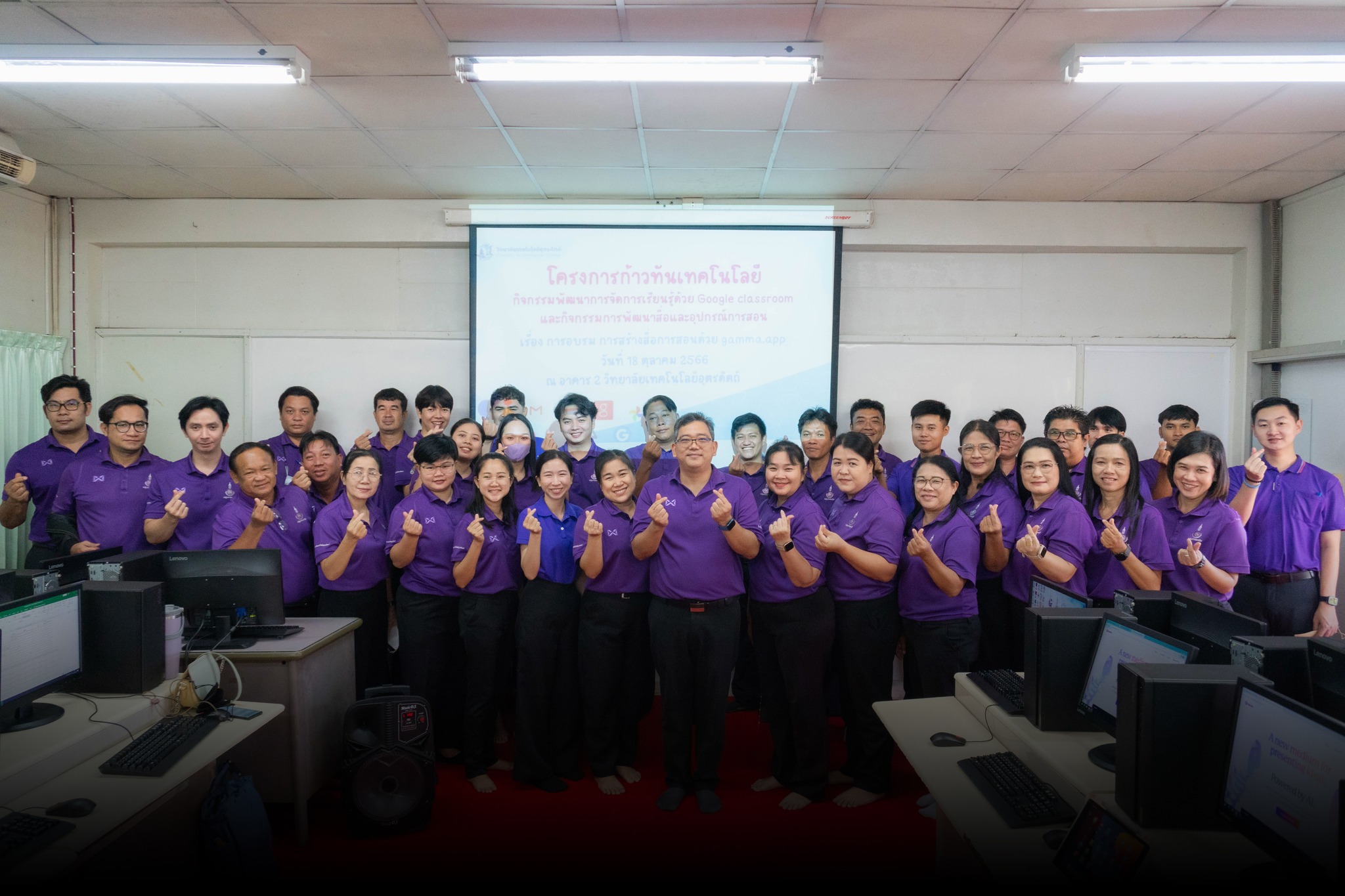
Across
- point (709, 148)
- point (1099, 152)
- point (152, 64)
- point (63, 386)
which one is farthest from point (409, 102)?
point (1099, 152)

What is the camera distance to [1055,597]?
231 centimetres

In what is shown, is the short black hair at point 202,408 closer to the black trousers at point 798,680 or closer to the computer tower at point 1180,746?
the black trousers at point 798,680

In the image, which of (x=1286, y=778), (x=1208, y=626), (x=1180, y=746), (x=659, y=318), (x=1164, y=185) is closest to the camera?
(x=1286, y=778)

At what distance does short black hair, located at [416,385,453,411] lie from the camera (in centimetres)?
444

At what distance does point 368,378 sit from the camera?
5027 millimetres

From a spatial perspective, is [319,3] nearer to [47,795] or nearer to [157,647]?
[157,647]

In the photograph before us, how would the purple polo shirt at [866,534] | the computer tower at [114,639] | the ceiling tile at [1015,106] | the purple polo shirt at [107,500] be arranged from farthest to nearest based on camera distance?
the purple polo shirt at [107,500]
the ceiling tile at [1015,106]
the purple polo shirt at [866,534]
the computer tower at [114,639]

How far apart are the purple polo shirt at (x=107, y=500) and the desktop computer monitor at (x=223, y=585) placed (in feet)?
3.58

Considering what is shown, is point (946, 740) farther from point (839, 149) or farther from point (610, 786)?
point (839, 149)

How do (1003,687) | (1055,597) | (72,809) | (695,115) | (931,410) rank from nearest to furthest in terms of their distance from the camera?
(72,809), (1055,597), (1003,687), (695,115), (931,410)

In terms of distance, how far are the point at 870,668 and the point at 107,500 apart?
12.1ft

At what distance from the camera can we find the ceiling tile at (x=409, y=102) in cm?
325

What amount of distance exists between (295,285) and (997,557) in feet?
15.4

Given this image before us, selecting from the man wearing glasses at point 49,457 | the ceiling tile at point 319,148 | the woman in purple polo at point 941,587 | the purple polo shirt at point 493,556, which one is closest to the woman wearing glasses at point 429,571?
the purple polo shirt at point 493,556
